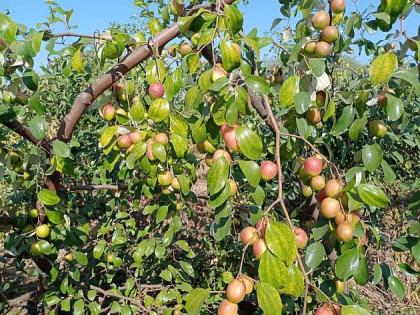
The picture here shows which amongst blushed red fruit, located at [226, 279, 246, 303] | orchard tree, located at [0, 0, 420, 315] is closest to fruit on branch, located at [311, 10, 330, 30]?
orchard tree, located at [0, 0, 420, 315]

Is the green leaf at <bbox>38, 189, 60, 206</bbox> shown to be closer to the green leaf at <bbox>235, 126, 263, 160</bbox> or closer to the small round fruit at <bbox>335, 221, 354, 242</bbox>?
the green leaf at <bbox>235, 126, 263, 160</bbox>

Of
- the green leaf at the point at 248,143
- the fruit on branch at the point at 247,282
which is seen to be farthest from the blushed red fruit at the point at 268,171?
the fruit on branch at the point at 247,282

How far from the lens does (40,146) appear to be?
49.0 inches

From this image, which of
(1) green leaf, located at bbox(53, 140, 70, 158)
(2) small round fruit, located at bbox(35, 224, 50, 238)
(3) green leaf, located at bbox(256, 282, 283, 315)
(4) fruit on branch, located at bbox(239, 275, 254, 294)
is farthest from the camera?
(2) small round fruit, located at bbox(35, 224, 50, 238)

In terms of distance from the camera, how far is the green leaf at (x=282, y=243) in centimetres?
69

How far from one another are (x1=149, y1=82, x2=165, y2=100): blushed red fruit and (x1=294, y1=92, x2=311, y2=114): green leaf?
0.96 feet

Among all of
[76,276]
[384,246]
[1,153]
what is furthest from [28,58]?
[384,246]

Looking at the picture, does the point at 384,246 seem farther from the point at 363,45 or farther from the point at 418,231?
the point at 418,231

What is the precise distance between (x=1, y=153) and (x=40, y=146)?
0.18 m

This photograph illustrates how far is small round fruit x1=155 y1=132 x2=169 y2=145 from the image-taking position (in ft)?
3.31

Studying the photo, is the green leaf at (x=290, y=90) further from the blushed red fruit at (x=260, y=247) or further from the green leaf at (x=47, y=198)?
the green leaf at (x=47, y=198)

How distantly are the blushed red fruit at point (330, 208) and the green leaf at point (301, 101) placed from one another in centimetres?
20

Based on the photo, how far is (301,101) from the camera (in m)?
0.90

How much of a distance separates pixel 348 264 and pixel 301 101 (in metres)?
0.35
